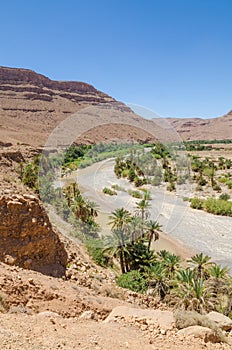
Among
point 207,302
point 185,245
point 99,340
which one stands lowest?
point 185,245

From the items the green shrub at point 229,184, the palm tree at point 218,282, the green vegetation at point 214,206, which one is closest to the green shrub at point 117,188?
the green vegetation at point 214,206

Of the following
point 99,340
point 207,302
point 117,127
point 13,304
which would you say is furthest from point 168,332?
point 117,127

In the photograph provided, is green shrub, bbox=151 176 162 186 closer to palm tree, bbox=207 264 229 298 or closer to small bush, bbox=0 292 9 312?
palm tree, bbox=207 264 229 298

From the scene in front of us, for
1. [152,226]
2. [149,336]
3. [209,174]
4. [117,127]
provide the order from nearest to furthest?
[149,336] → [152,226] → [209,174] → [117,127]

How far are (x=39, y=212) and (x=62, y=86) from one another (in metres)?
152

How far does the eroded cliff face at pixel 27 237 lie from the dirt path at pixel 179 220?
57.1 ft

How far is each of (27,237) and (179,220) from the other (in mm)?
29385

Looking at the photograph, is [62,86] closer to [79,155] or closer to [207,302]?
[79,155]

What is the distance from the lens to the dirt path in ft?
97.5

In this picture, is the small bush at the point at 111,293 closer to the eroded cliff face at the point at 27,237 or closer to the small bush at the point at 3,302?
the eroded cliff face at the point at 27,237

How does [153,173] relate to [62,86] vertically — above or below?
below

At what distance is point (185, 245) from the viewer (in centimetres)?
3038

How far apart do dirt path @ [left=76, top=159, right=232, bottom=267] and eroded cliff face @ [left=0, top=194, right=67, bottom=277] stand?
17.4m

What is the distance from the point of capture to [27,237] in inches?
472
